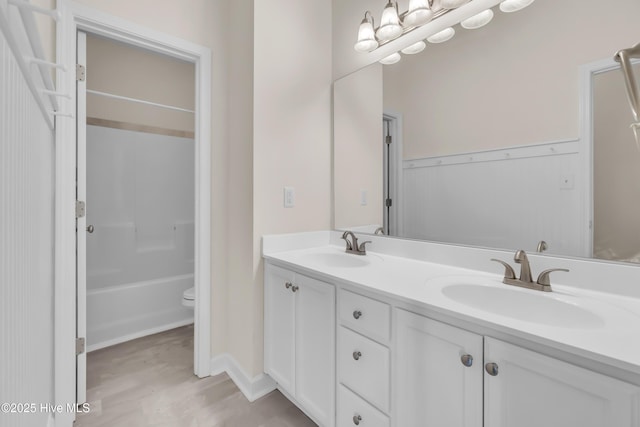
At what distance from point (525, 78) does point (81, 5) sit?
2091 millimetres

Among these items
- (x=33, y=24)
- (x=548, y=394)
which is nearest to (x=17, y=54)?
(x=33, y=24)

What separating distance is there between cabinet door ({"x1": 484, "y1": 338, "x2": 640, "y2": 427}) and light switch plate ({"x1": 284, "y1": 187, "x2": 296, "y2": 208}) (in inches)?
50.5

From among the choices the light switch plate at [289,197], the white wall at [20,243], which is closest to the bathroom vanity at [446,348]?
the light switch plate at [289,197]

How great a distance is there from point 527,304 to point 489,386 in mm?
390

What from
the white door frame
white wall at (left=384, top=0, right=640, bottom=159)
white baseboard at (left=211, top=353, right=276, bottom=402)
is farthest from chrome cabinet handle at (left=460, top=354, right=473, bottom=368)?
the white door frame

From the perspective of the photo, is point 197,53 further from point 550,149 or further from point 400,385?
point 400,385

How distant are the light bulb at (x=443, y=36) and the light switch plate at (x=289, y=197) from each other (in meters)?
1.10

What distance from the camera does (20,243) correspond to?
715 millimetres

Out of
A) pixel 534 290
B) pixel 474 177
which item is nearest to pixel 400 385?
pixel 534 290

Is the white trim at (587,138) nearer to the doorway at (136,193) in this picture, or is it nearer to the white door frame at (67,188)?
the white door frame at (67,188)

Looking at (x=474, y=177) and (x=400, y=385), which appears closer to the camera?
(x=400, y=385)

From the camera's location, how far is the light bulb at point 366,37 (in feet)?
5.54

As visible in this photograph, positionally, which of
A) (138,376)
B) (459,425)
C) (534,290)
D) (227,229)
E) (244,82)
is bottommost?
(138,376)

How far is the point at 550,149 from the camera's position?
1075 millimetres
